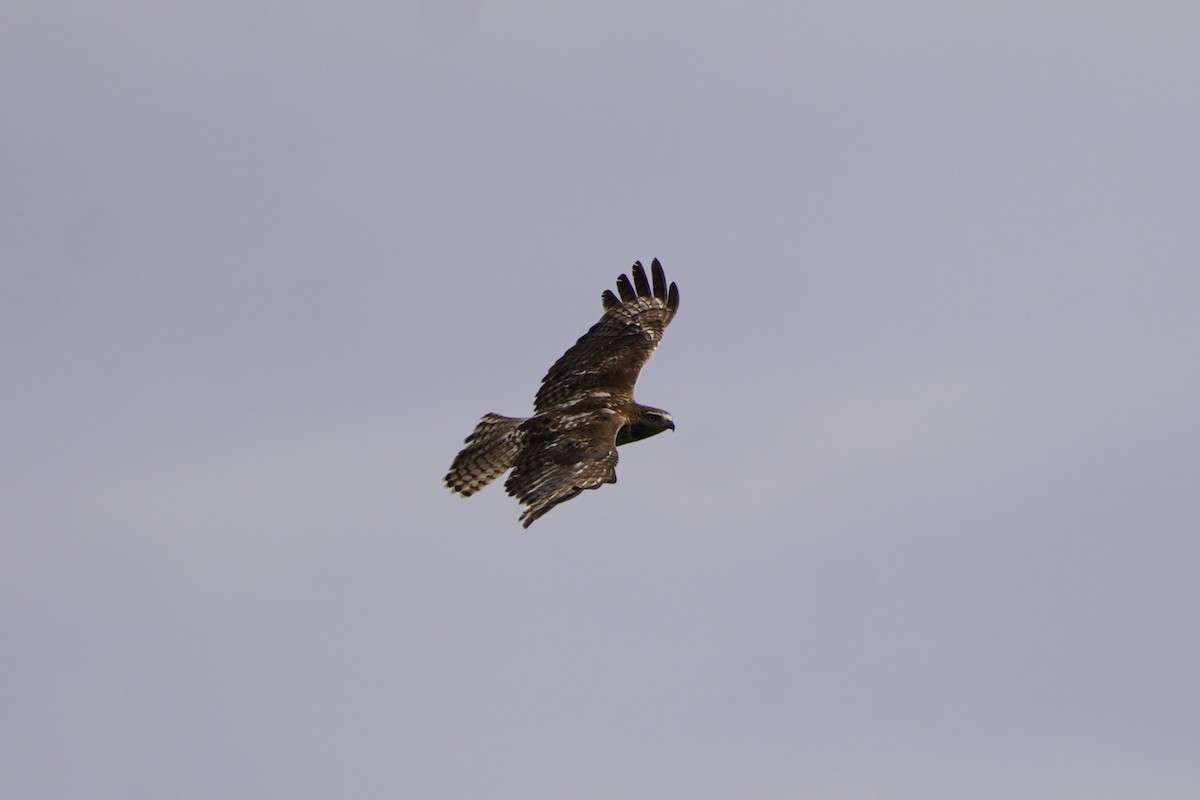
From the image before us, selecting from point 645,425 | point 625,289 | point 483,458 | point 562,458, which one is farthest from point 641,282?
point 562,458

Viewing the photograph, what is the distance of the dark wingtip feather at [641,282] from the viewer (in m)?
35.5

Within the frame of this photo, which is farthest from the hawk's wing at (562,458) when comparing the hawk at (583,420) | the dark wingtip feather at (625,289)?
the dark wingtip feather at (625,289)

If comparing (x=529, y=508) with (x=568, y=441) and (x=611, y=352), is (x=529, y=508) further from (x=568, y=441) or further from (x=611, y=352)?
(x=611, y=352)

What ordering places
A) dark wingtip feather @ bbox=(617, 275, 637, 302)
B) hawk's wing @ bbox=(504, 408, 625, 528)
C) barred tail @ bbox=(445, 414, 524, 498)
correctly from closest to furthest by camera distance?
hawk's wing @ bbox=(504, 408, 625, 528) < barred tail @ bbox=(445, 414, 524, 498) < dark wingtip feather @ bbox=(617, 275, 637, 302)

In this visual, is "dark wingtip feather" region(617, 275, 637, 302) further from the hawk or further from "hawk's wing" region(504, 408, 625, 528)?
"hawk's wing" region(504, 408, 625, 528)

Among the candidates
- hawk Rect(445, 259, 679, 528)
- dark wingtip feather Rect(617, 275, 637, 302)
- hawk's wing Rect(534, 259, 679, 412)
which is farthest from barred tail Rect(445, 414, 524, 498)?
dark wingtip feather Rect(617, 275, 637, 302)

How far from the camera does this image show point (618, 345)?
110 ft

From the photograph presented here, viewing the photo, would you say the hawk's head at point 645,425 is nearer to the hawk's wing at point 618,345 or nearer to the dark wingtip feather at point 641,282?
the hawk's wing at point 618,345

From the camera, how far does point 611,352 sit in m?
33.1

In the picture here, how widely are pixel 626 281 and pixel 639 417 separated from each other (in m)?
5.47

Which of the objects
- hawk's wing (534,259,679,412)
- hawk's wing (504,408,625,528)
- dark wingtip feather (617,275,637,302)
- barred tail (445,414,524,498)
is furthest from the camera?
dark wingtip feather (617,275,637,302)

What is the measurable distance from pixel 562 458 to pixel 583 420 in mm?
2053

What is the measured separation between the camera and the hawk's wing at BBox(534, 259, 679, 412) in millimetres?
31797

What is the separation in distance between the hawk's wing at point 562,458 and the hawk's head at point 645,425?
0.48 meters
